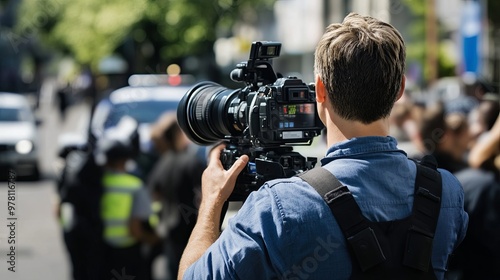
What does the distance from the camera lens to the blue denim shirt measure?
624 mm

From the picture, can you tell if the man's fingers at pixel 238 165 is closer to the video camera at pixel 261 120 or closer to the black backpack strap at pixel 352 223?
the video camera at pixel 261 120

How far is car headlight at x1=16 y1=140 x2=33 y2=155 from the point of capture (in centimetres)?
1698

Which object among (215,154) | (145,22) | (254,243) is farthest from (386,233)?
(145,22)

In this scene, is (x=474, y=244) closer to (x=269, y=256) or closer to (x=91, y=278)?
(x=91, y=278)

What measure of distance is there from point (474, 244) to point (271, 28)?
31.3 metres

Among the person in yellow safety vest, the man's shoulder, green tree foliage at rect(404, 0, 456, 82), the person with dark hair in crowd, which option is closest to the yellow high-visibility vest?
the person in yellow safety vest

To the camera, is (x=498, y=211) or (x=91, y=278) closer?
(x=498, y=211)

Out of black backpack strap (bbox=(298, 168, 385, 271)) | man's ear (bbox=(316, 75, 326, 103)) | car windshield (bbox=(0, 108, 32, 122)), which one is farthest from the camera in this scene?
car windshield (bbox=(0, 108, 32, 122))

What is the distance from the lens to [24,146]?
17.0 meters

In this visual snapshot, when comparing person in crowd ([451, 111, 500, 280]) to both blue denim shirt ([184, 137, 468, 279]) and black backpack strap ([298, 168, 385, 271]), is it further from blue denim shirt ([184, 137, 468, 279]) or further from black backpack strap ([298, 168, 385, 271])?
black backpack strap ([298, 168, 385, 271])

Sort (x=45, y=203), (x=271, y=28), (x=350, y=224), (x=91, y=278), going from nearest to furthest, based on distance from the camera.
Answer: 1. (x=350, y=224)
2. (x=91, y=278)
3. (x=45, y=203)
4. (x=271, y=28)

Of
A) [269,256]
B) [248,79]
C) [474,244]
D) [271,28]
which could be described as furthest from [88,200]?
[271,28]

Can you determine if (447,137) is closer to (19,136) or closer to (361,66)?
(361,66)

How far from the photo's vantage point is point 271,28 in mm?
35844
